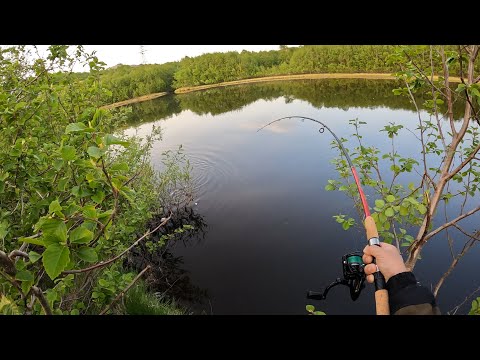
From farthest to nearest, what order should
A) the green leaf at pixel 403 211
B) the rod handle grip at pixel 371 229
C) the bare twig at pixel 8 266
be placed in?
the green leaf at pixel 403 211, the rod handle grip at pixel 371 229, the bare twig at pixel 8 266

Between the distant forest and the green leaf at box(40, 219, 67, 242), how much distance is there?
47.0 m

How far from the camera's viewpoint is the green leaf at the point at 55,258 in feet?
3.49

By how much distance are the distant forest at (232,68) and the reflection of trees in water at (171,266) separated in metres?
40.0

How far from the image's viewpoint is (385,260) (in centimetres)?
152

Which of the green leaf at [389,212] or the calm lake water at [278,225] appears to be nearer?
the green leaf at [389,212]

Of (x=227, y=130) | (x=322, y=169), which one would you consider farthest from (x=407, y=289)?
(x=227, y=130)

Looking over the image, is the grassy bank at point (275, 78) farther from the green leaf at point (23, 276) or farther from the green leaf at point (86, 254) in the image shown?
the green leaf at point (86, 254)

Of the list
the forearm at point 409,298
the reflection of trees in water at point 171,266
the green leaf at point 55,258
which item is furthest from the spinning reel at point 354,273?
the reflection of trees in water at point 171,266

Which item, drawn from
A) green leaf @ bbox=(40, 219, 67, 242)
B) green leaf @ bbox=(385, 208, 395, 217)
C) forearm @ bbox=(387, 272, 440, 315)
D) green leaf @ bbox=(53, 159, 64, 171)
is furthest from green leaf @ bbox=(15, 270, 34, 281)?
green leaf @ bbox=(385, 208, 395, 217)

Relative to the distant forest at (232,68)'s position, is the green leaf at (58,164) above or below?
below
